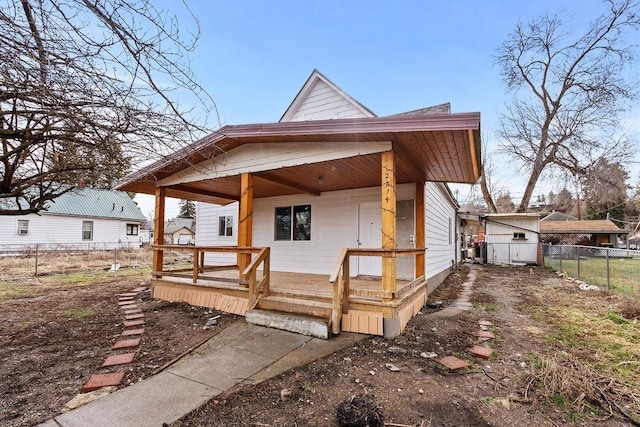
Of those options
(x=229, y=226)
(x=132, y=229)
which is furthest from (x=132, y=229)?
(x=229, y=226)

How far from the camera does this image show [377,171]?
6.25m

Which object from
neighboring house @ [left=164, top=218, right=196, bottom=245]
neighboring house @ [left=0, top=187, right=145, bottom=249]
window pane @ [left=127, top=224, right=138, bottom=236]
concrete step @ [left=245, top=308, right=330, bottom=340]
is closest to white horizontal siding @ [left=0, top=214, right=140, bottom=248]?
neighboring house @ [left=0, top=187, right=145, bottom=249]

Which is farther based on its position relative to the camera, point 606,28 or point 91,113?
point 606,28

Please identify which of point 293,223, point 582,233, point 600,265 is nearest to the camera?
point 293,223

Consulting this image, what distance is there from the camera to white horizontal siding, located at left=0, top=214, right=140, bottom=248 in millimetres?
18812

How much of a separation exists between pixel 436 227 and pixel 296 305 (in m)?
5.46

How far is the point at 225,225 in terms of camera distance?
10742mm

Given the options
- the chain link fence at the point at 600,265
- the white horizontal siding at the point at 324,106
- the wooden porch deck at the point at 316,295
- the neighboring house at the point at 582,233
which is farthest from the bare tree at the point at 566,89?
the wooden porch deck at the point at 316,295

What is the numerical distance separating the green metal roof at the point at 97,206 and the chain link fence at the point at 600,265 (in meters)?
25.5

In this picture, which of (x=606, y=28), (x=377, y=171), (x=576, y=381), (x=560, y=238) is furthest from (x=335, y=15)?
(x=560, y=238)

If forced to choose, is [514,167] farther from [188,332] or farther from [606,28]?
[188,332]

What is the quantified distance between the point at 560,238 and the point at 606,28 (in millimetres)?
15189

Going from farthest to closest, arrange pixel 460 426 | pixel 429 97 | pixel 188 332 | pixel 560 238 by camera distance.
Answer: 1. pixel 560 238
2. pixel 429 97
3. pixel 188 332
4. pixel 460 426

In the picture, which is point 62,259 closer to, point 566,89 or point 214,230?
point 214,230
